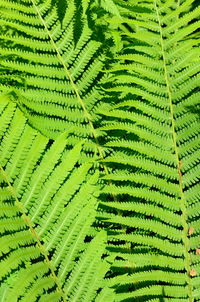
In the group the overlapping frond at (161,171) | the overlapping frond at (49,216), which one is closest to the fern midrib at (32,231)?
the overlapping frond at (49,216)

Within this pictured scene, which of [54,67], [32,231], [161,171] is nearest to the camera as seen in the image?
[32,231]

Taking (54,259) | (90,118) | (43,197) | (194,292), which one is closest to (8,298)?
(54,259)

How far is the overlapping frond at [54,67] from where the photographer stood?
1771 millimetres

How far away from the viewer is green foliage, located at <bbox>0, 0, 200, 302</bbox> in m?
1.49

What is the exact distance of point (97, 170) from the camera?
1.64m

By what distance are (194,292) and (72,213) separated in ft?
1.92

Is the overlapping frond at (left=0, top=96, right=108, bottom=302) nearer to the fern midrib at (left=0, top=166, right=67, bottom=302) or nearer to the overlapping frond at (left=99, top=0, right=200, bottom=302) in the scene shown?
the fern midrib at (left=0, top=166, right=67, bottom=302)

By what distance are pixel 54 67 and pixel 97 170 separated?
0.58m

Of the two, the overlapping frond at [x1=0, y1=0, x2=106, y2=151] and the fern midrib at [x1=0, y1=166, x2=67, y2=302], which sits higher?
the overlapping frond at [x1=0, y1=0, x2=106, y2=151]

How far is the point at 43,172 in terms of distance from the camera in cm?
151

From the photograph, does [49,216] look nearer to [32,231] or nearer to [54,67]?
[32,231]

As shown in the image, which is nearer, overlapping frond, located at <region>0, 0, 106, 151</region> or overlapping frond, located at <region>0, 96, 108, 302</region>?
overlapping frond, located at <region>0, 96, 108, 302</region>

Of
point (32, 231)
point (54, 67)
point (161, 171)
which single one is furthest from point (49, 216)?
point (54, 67)

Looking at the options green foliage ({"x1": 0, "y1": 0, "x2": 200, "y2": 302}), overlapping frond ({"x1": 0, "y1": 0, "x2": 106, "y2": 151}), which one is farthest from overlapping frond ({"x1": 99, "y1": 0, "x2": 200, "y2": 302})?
overlapping frond ({"x1": 0, "y1": 0, "x2": 106, "y2": 151})
